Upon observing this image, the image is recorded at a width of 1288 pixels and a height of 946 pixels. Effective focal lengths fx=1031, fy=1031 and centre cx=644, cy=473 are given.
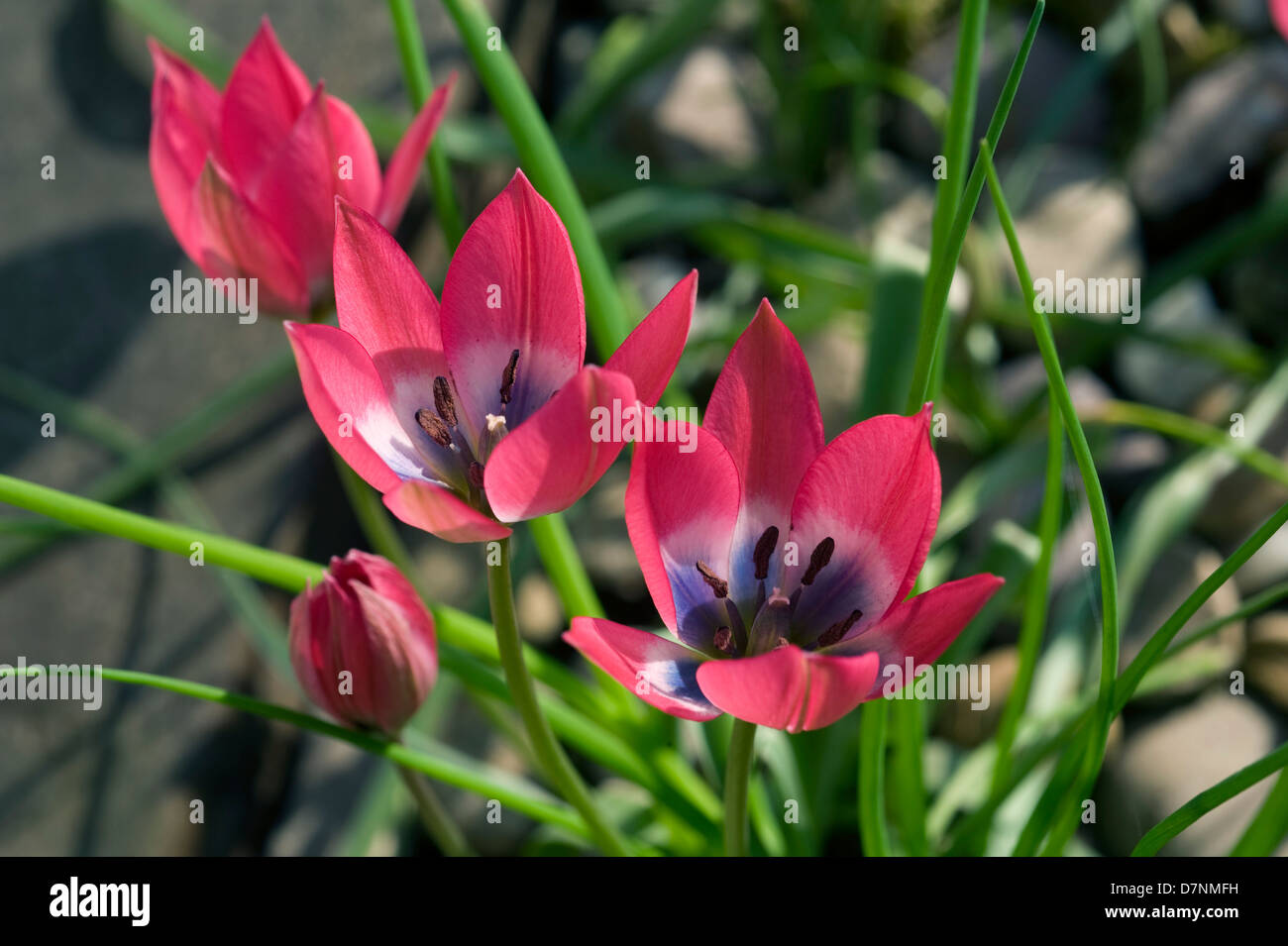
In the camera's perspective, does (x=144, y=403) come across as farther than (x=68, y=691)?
Yes

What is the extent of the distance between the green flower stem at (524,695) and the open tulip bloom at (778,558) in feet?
0.19

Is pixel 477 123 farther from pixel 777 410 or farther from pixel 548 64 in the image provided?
pixel 777 410

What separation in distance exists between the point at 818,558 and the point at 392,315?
0.23 meters

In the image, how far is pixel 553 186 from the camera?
2.17ft

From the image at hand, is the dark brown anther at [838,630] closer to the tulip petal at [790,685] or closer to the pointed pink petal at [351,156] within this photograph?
the tulip petal at [790,685]

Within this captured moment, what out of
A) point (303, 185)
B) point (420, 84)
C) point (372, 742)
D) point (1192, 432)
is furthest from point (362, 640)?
point (1192, 432)

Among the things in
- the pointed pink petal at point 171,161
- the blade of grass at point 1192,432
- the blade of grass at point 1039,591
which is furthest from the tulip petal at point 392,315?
the blade of grass at point 1192,432

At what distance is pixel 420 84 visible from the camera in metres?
0.70

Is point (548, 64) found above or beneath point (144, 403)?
above

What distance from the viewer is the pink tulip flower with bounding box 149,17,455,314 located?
23.2 inches

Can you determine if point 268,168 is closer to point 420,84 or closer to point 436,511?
point 420,84

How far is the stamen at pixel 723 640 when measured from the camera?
49cm
